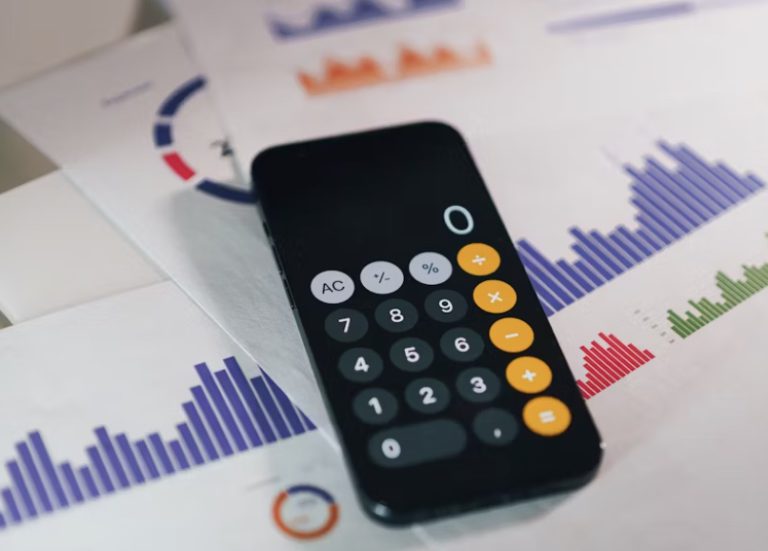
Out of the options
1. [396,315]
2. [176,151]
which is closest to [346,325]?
[396,315]

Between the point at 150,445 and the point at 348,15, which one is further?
the point at 348,15

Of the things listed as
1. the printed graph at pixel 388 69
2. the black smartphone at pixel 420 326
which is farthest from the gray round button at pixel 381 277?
the printed graph at pixel 388 69

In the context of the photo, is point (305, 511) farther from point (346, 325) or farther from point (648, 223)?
point (648, 223)

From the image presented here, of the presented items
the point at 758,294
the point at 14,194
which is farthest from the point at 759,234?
the point at 14,194

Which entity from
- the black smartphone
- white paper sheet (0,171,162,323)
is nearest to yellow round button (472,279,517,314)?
the black smartphone

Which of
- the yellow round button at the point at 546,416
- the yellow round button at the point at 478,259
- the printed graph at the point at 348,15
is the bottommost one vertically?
the yellow round button at the point at 546,416

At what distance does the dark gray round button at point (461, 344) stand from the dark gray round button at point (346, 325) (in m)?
0.03

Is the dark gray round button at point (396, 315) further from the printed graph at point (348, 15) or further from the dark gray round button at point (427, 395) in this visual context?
the printed graph at point (348, 15)

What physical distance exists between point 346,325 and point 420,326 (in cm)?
2

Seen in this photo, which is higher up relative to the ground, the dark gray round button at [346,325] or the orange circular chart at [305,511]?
the dark gray round button at [346,325]

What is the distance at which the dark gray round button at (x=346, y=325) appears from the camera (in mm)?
308

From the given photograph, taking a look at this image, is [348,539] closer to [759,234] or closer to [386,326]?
[386,326]

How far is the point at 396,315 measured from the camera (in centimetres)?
31

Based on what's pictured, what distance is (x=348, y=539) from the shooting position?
0.28 m
